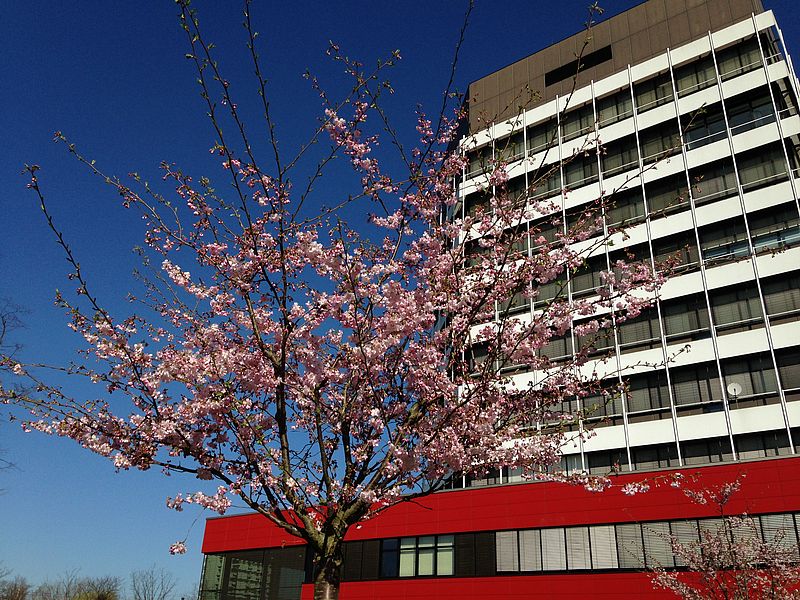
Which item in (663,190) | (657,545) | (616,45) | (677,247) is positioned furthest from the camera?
(616,45)

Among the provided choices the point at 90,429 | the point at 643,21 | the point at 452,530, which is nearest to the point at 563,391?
the point at 90,429

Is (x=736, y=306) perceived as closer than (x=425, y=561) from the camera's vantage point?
No

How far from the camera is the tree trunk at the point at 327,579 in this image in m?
7.56

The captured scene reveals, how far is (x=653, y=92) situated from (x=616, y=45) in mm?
5005

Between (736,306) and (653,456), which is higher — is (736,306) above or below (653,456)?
above

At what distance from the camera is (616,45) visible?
135ft

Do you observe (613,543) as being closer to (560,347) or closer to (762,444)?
(762,444)

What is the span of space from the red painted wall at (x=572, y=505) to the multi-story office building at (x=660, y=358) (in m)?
0.06

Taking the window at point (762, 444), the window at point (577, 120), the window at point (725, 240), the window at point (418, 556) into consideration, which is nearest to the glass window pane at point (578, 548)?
the window at point (418, 556)

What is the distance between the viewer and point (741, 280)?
1214 inches

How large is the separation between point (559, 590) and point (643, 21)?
34281mm

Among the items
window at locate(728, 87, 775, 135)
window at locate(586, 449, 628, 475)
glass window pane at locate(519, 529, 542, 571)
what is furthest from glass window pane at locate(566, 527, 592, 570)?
window at locate(728, 87, 775, 135)

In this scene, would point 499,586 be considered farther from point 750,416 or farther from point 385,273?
point 385,273

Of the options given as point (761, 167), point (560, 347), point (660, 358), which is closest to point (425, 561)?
point (560, 347)
